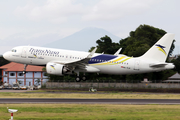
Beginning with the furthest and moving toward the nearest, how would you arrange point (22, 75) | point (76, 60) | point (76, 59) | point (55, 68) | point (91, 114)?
point (22, 75) → point (76, 59) → point (76, 60) → point (55, 68) → point (91, 114)

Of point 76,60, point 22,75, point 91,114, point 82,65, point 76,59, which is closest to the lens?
point 91,114

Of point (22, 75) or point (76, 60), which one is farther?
point (22, 75)

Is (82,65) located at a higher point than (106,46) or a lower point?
lower

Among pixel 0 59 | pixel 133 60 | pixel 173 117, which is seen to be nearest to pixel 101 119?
pixel 173 117

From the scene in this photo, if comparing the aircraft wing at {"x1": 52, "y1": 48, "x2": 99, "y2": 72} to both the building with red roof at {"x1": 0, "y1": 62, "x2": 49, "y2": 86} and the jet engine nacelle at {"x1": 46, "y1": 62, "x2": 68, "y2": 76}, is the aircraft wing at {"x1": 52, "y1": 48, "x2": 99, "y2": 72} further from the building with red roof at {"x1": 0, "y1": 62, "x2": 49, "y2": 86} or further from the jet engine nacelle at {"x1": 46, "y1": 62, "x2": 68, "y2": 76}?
A: the building with red roof at {"x1": 0, "y1": 62, "x2": 49, "y2": 86}

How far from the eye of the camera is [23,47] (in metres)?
44.8

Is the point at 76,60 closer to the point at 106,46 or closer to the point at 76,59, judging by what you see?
the point at 76,59

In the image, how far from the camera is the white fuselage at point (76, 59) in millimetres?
44125

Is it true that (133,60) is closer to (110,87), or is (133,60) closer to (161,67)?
(161,67)

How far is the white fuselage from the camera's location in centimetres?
4412

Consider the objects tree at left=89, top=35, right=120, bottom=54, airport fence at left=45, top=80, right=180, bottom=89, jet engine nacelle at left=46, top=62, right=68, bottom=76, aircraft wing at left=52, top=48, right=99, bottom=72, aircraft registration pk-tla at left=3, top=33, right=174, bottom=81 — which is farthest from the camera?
tree at left=89, top=35, right=120, bottom=54

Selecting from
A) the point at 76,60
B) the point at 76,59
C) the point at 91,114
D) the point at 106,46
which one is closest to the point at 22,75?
the point at 106,46

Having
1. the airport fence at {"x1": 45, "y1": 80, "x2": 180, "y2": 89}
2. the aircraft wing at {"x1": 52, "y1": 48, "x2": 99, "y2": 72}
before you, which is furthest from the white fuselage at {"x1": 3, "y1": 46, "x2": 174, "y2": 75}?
the airport fence at {"x1": 45, "y1": 80, "x2": 180, "y2": 89}

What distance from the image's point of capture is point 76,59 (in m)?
44.5
